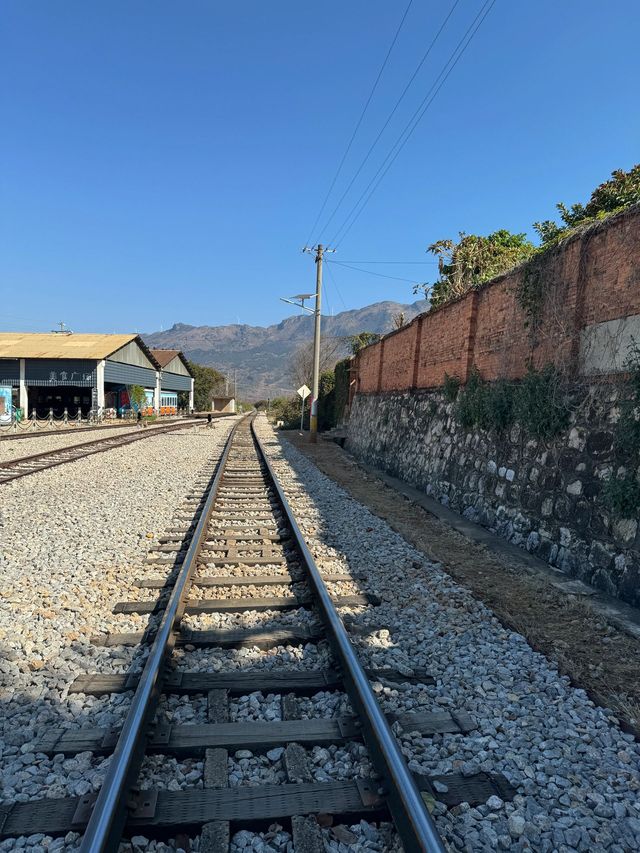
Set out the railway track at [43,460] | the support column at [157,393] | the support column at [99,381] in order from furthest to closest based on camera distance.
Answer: the support column at [157,393] < the support column at [99,381] < the railway track at [43,460]

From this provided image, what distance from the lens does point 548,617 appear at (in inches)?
178

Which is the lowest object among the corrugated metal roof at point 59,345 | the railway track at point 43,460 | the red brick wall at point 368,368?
the railway track at point 43,460

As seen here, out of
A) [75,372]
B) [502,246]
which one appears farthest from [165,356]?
[502,246]

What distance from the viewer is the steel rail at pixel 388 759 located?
196 cm

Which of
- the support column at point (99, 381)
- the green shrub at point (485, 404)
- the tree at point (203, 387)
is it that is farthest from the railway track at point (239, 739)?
the tree at point (203, 387)

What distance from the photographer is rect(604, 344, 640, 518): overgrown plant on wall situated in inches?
201

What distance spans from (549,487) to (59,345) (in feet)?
144

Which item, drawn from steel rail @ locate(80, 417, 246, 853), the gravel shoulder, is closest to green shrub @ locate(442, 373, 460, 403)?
the gravel shoulder

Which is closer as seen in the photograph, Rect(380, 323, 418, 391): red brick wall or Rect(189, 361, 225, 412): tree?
Rect(380, 323, 418, 391): red brick wall

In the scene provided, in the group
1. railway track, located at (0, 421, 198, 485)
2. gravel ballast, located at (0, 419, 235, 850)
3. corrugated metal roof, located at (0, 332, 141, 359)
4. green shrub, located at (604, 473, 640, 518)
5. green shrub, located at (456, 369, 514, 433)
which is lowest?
railway track, located at (0, 421, 198, 485)

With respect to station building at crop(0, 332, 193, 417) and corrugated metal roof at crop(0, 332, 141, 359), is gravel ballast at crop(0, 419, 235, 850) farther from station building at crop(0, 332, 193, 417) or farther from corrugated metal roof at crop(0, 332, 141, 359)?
corrugated metal roof at crop(0, 332, 141, 359)

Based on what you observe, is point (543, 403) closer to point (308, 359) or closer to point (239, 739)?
point (239, 739)

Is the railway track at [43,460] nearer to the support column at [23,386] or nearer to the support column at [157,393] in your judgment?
the support column at [23,386]

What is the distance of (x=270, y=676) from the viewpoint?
3293 mm
